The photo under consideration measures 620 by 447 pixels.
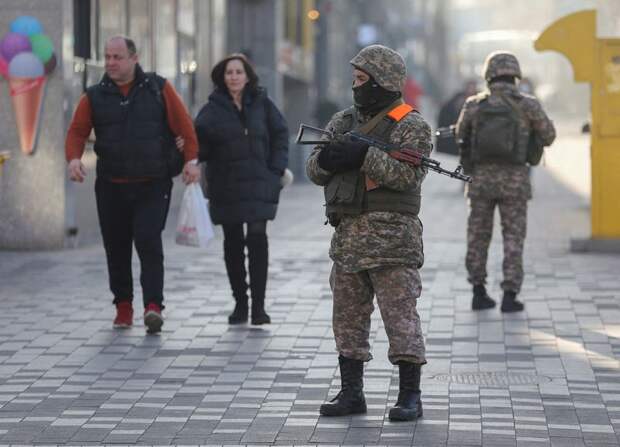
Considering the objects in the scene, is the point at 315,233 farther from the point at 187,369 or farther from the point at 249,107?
the point at 187,369

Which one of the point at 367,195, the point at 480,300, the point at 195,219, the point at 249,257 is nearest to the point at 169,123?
the point at 195,219

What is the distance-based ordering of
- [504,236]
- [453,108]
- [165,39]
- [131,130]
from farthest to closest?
[453,108] < [165,39] < [504,236] < [131,130]

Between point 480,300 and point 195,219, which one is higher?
point 195,219

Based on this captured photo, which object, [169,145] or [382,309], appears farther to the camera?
[169,145]

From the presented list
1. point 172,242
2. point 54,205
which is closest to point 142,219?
point 54,205

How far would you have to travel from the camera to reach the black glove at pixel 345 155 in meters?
6.98

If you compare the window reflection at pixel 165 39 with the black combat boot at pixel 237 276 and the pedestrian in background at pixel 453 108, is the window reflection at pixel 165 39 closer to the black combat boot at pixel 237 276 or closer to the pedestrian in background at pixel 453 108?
the pedestrian in background at pixel 453 108

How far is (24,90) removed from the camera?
48.5 ft

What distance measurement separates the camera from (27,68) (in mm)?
14727

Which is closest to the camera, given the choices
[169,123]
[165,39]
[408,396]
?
[408,396]

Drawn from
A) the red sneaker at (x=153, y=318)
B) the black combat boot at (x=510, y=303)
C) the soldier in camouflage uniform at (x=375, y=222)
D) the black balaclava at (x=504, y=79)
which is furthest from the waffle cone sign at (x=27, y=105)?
the soldier in camouflage uniform at (x=375, y=222)

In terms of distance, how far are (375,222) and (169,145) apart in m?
2.91

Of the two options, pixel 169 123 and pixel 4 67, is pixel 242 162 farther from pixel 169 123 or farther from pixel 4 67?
pixel 4 67

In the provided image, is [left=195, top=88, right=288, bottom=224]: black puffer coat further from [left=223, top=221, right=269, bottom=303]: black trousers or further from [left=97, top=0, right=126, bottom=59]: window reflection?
[left=97, top=0, right=126, bottom=59]: window reflection
